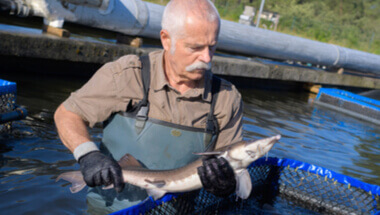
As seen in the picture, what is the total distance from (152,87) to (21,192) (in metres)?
2.00

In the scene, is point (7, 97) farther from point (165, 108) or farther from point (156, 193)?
point (156, 193)

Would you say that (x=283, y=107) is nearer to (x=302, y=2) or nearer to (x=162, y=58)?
(x=162, y=58)

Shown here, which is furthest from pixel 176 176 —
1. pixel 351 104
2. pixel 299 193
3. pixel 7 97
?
pixel 351 104

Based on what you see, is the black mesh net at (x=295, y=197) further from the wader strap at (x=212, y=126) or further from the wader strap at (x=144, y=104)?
the wader strap at (x=144, y=104)

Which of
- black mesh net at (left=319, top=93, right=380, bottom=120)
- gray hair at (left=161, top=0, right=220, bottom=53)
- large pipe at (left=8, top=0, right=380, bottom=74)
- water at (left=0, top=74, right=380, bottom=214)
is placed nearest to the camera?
gray hair at (left=161, top=0, right=220, bottom=53)

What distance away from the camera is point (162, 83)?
9.52 feet

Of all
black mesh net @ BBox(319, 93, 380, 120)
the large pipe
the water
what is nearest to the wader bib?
the water

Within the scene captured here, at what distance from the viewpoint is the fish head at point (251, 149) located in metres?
2.48

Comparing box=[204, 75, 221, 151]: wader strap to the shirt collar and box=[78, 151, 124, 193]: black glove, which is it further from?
box=[78, 151, 124, 193]: black glove

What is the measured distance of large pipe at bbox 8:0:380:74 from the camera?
786 centimetres

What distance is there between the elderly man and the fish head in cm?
11

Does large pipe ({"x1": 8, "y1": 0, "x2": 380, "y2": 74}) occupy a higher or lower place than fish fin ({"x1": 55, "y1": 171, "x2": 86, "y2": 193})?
higher

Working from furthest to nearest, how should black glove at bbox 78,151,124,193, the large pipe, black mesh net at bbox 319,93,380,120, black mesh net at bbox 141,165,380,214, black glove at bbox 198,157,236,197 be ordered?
black mesh net at bbox 319,93,380,120 → the large pipe → black mesh net at bbox 141,165,380,214 → black glove at bbox 198,157,236,197 → black glove at bbox 78,151,124,193

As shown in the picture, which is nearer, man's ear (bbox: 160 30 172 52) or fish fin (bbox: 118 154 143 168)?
fish fin (bbox: 118 154 143 168)
